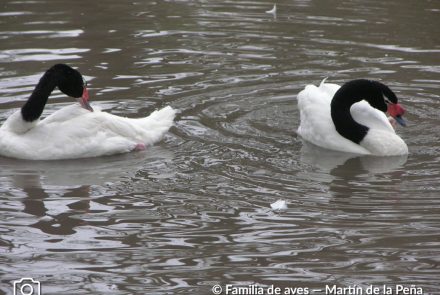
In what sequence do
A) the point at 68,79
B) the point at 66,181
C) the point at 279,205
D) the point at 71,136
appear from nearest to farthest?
the point at 279,205
the point at 66,181
the point at 71,136
the point at 68,79

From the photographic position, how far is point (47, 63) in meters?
12.3

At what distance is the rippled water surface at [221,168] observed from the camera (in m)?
6.79

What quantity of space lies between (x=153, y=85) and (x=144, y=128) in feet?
6.02

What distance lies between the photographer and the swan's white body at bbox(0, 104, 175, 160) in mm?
9219

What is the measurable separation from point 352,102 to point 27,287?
427 cm

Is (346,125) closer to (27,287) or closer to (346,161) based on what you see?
(346,161)

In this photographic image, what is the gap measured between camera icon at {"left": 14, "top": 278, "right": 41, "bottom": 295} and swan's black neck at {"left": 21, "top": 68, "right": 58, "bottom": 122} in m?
2.93

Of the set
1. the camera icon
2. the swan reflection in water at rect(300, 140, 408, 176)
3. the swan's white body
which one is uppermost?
the swan's white body

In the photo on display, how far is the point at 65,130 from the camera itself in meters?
9.29

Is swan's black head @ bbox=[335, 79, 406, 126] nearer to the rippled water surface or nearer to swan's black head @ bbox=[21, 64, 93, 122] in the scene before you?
the rippled water surface

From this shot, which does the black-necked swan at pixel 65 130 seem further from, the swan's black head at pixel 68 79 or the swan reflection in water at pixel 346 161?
the swan reflection in water at pixel 346 161

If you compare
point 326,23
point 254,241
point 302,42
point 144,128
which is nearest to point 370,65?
point 302,42

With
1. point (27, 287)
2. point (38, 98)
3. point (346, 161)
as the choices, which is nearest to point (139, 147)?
point (38, 98)

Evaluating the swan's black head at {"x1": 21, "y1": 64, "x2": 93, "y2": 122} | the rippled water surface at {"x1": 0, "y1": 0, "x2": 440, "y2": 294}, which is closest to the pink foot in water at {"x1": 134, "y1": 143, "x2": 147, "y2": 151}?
the rippled water surface at {"x1": 0, "y1": 0, "x2": 440, "y2": 294}
